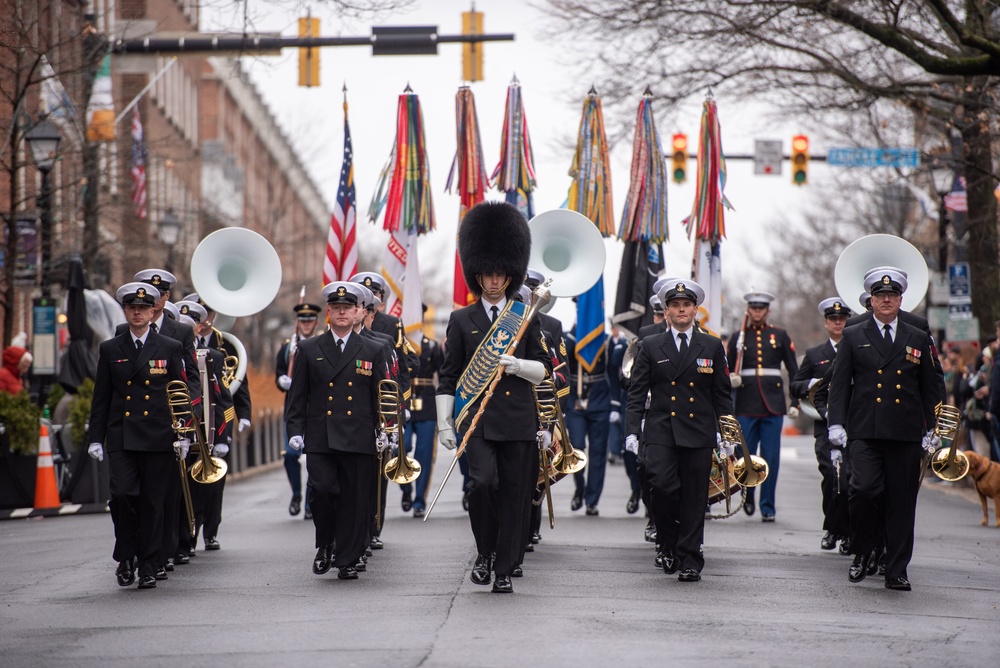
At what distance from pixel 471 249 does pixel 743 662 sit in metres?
3.81

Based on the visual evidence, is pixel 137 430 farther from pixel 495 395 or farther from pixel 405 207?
pixel 405 207

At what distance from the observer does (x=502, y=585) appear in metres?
9.91

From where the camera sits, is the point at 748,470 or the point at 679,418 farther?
the point at 748,470

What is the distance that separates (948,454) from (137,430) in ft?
17.9

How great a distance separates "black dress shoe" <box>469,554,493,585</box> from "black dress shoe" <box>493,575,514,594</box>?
22 centimetres

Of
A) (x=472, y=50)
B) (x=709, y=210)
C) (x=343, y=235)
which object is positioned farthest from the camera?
(x=472, y=50)

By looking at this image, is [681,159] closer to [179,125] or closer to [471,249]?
[471,249]

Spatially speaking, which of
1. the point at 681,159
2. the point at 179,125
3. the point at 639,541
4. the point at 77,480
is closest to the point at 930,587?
the point at 639,541

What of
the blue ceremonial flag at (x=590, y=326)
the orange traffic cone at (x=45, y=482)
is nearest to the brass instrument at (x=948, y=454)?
the blue ceremonial flag at (x=590, y=326)

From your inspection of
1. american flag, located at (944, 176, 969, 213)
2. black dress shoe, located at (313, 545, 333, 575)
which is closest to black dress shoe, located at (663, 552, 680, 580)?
black dress shoe, located at (313, 545, 333, 575)

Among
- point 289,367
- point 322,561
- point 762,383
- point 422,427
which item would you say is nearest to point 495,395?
point 322,561

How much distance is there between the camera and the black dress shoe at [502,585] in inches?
390

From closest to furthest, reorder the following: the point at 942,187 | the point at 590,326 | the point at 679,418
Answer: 1. the point at 679,418
2. the point at 590,326
3. the point at 942,187

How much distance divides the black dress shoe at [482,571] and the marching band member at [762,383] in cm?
587
